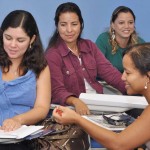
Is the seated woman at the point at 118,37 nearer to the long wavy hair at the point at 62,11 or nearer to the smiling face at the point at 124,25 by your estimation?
the smiling face at the point at 124,25

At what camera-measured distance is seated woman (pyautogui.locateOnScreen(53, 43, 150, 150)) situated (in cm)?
162

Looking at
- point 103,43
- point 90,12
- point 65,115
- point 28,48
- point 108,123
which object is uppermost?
point 90,12

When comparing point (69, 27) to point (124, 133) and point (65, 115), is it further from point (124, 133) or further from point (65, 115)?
point (124, 133)

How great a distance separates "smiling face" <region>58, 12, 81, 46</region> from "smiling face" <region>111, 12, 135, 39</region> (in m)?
0.82

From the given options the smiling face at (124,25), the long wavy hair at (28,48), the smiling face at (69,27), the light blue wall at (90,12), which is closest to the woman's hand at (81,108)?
the long wavy hair at (28,48)

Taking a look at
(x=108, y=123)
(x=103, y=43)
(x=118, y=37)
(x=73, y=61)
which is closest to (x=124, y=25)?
(x=118, y=37)

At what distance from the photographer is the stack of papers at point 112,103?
2.21m

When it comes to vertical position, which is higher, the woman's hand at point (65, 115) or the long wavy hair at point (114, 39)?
the long wavy hair at point (114, 39)

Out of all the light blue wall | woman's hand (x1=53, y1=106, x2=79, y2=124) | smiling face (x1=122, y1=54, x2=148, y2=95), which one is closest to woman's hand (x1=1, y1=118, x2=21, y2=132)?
woman's hand (x1=53, y1=106, x2=79, y2=124)

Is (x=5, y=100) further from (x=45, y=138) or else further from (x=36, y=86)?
(x=45, y=138)

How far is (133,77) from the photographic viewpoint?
1.72 metres

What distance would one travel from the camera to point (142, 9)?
3947 millimetres

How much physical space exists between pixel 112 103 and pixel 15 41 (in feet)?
2.15

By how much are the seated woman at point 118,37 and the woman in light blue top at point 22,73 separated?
115 centimetres
